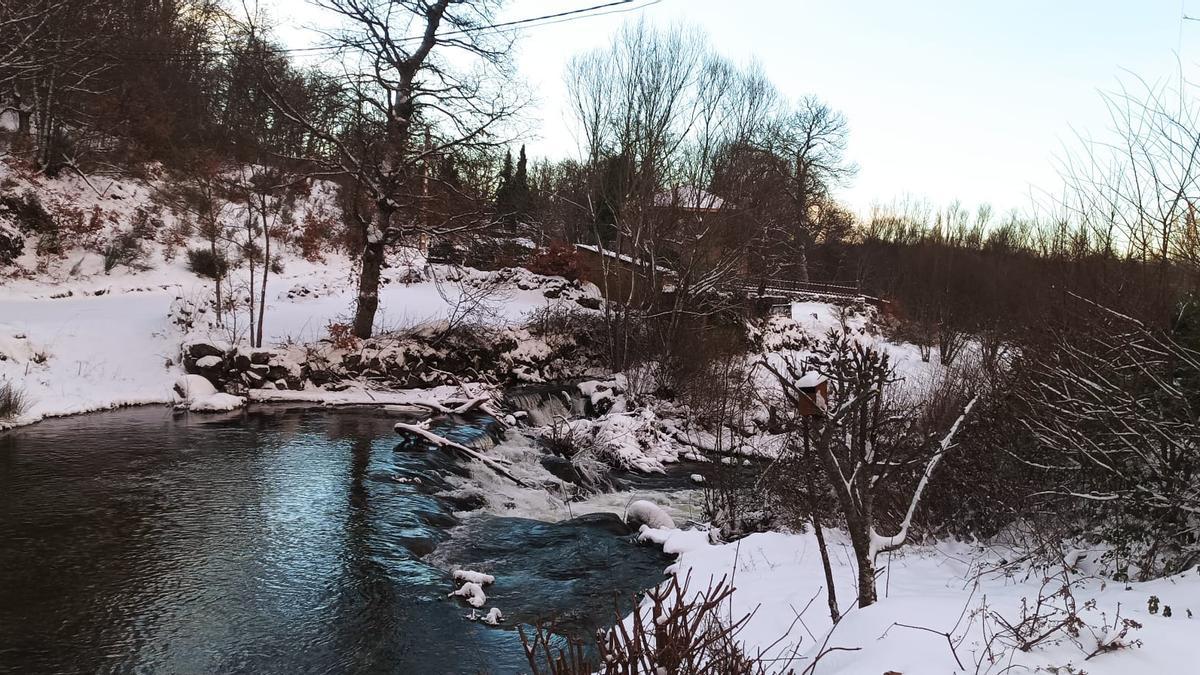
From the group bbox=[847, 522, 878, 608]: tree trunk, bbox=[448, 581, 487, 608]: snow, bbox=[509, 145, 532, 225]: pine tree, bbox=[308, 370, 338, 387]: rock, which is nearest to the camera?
bbox=[847, 522, 878, 608]: tree trunk

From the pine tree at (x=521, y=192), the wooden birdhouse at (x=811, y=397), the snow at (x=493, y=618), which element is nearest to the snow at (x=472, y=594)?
the snow at (x=493, y=618)

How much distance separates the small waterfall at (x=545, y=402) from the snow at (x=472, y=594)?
25.2 ft

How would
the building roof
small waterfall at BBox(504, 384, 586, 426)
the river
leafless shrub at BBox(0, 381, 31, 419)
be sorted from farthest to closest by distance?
the building roof → small waterfall at BBox(504, 384, 586, 426) → leafless shrub at BBox(0, 381, 31, 419) → the river

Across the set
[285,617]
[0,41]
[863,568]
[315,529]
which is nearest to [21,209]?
[0,41]

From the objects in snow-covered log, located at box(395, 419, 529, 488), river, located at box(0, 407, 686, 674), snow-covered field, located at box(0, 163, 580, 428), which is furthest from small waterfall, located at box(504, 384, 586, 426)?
river, located at box(0, 407, 686, 674)

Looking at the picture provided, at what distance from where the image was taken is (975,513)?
6.43 m

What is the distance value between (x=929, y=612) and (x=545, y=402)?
12091 millimetres

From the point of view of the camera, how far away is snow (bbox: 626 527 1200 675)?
2818 mm

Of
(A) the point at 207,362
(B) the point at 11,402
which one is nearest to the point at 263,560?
(B) the point at 11,402

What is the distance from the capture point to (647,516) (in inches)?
332

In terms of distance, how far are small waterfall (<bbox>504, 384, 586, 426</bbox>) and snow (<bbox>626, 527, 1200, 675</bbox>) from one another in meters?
7.49

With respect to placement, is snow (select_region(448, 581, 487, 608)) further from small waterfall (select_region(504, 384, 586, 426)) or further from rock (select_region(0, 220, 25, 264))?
rock (select_region(0, 220, 25, 264))

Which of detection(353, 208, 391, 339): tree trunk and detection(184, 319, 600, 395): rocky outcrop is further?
detection(353, 208, 391, 339): tree trunk

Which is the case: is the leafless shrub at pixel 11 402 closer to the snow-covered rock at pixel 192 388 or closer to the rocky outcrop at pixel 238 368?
the snow-covered rock at pixel 192 388
